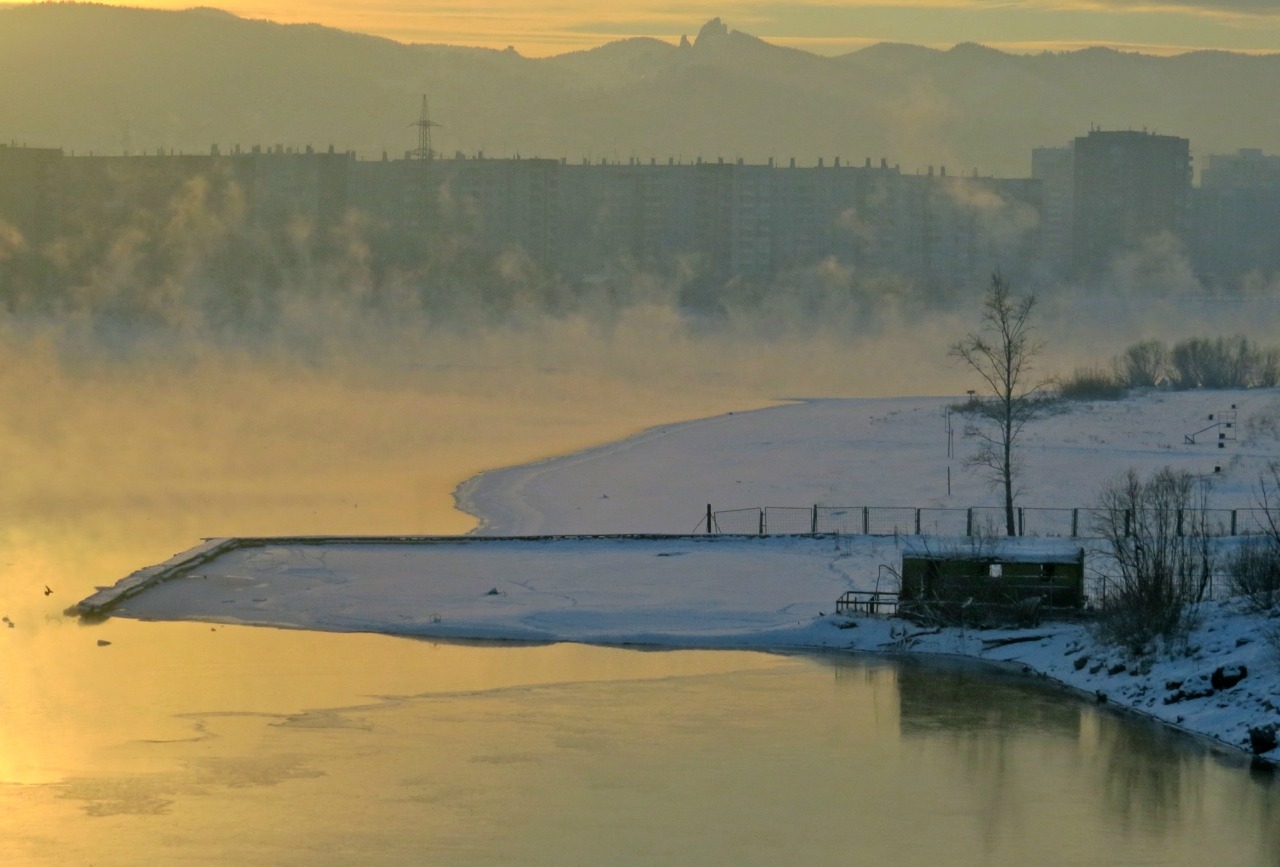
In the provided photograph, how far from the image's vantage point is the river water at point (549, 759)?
17578mm

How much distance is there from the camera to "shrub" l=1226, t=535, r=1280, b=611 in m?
24.0

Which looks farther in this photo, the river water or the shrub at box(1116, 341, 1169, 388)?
the shrub at box(1116, 341, 1169, 388)

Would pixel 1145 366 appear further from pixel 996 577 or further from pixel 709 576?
pixel 996 577

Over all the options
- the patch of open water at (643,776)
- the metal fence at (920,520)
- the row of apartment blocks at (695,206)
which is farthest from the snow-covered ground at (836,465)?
the row of apartment blocks at (695,206)

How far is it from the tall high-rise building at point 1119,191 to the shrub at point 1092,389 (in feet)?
313

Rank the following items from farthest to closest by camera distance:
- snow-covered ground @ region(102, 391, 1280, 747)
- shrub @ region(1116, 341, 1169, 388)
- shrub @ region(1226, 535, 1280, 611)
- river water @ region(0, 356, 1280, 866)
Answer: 1. shrub @ region(1116, 341, 1169, 388)
2. shrub @ region(1226, 535, 1280, 611)
3. snow-covered ground @ region(102, 391, 1280, 747)
4. river water @ region(0, 356, 1280, 866)

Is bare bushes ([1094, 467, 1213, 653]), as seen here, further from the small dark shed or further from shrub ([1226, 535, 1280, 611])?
the small dark shed

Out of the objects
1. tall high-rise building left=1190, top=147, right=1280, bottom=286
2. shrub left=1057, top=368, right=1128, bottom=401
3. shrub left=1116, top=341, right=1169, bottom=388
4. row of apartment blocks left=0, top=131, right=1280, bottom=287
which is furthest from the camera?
tall high-rise building left=1190, top=147, right=1280, bottom=286

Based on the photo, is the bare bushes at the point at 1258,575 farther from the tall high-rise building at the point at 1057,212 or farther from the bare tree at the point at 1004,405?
the tall high-rise building at the point at 1057,212

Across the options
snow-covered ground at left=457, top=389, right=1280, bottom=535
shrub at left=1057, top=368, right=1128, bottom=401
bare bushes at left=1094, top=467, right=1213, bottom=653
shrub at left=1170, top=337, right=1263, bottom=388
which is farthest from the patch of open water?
shrub at left=1170, top=337, right=1263, bottom=388

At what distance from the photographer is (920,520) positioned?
36375mm

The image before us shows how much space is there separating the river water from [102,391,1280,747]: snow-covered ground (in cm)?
90

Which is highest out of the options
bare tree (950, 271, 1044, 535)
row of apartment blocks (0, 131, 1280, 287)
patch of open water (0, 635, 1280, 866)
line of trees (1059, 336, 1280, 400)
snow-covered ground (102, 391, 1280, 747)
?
row of apartment blocks (0, 131, 1280, 287)

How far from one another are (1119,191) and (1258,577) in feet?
488
